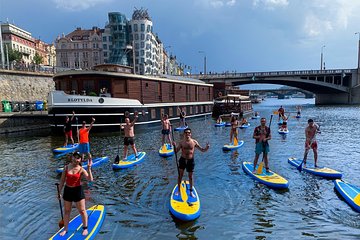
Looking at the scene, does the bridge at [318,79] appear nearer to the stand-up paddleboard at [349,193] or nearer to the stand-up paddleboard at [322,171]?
the stand-up paddleboard at [322,171]

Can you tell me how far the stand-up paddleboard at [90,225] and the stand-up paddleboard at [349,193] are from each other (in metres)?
8.16

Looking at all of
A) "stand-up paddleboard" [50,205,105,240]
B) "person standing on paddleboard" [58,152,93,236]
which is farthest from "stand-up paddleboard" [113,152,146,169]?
"person standing on paddleboard" [58,152,93,236]

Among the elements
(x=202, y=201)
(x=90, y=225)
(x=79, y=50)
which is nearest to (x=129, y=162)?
(x=202, y=201)

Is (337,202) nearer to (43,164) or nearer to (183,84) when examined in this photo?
(43,164)

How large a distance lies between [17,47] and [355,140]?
105697 millimetres

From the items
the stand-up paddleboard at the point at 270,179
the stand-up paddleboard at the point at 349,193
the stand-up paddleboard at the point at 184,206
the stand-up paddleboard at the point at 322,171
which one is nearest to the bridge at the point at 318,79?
the stand-up paddleboard at the point at 322,171

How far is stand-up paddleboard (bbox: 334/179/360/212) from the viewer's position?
9.00m

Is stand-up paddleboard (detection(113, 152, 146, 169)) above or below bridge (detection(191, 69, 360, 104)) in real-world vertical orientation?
below

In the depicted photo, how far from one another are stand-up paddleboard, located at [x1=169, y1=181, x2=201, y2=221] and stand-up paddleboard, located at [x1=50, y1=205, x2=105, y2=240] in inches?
87.7

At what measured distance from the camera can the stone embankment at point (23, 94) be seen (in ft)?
99.2

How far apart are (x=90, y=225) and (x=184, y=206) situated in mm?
2893

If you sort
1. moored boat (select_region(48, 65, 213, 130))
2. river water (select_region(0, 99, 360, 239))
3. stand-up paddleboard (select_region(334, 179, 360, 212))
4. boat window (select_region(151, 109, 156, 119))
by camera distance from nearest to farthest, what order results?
river water (select_region(0, 99, 360, 239)) → stand-up paddleboard (select_region(334, 179, 360, 212)) → moored boat (select_region(48, 65, 213, 130)) → boat window (select_region(151, 109, 156, 119))

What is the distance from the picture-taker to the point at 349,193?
9.77 metres

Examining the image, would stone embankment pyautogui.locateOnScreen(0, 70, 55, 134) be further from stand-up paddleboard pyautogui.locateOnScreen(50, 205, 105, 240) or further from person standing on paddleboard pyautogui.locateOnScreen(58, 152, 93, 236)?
A: person standing on paddleboard pyautogui.locateOnScreen(58, 152, 93, 236)
